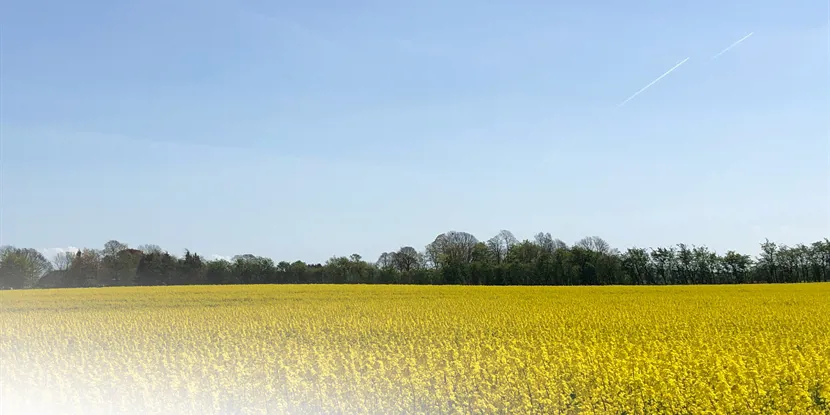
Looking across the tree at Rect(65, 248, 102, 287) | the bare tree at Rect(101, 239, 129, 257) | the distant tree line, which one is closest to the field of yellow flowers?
the distant tree line

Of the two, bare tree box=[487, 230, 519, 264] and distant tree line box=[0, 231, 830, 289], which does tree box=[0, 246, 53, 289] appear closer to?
distant tree line box=[0, 231, 830, 289]

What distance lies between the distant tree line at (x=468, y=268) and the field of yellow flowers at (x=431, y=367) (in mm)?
65824

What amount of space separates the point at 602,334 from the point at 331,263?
9306cm

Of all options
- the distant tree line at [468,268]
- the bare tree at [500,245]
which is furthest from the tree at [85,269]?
the bare tree at [500,245]

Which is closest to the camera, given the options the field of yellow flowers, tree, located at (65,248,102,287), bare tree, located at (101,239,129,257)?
the field of yellow flowers

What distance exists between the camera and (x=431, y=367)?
12969mm

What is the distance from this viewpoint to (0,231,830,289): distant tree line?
292 feet

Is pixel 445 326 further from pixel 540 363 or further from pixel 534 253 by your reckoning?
pixel 534 253

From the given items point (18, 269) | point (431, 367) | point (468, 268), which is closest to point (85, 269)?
point (18, 269)

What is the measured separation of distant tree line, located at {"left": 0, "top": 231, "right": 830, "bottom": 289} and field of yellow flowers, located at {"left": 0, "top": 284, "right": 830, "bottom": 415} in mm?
65824

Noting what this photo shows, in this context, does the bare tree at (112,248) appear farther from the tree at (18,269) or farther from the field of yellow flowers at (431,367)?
the field of yellow flowers at (431,367)

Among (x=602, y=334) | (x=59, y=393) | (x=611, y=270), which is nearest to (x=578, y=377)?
(x=602, y=334)

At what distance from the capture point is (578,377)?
476 inches

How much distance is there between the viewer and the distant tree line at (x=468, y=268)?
8912 centimetres
